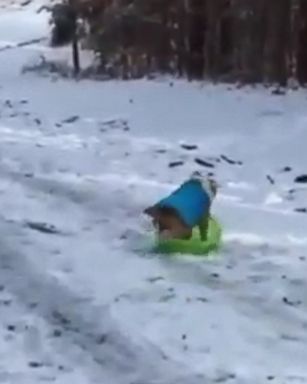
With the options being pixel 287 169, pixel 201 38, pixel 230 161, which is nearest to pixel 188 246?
pixel 287 169

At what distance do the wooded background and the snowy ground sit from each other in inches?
205

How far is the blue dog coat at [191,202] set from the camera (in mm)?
9211

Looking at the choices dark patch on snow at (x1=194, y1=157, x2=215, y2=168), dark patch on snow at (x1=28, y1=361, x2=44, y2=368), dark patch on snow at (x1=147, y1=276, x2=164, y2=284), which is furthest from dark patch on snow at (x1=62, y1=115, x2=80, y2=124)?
dark patch on snow at (x1=28, y1=361, x2=44, y2=368)

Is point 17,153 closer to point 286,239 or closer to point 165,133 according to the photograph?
point 165,133

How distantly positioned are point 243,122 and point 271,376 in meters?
9.77

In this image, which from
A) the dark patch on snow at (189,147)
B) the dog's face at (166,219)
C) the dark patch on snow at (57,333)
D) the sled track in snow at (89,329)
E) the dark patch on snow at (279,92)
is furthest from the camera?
the dark patch on snow at (279,92)

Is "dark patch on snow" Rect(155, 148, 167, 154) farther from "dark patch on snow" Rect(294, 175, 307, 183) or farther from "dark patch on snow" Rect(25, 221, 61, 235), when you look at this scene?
"dark patch on snow" Rect(25, 221, 61, 235)

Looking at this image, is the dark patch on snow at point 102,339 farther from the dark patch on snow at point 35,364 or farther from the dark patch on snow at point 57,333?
the dark patch on snow at point 35,364

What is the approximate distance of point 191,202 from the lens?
9266 millimetres

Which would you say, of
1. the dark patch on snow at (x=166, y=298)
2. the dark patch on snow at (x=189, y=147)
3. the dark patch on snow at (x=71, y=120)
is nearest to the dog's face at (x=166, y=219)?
the dark patch on snow at (x=166, y=298)

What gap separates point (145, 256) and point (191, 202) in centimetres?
49

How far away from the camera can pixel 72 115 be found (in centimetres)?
1798

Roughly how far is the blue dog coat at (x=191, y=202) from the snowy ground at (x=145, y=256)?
310 mm

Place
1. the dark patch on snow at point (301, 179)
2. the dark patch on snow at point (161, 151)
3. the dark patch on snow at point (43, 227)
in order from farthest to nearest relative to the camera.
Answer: the dark patch on snow at point (161, 151)
the dark patch on snow at point (301, 179)
the dark patch on snow at point (43, 227)
